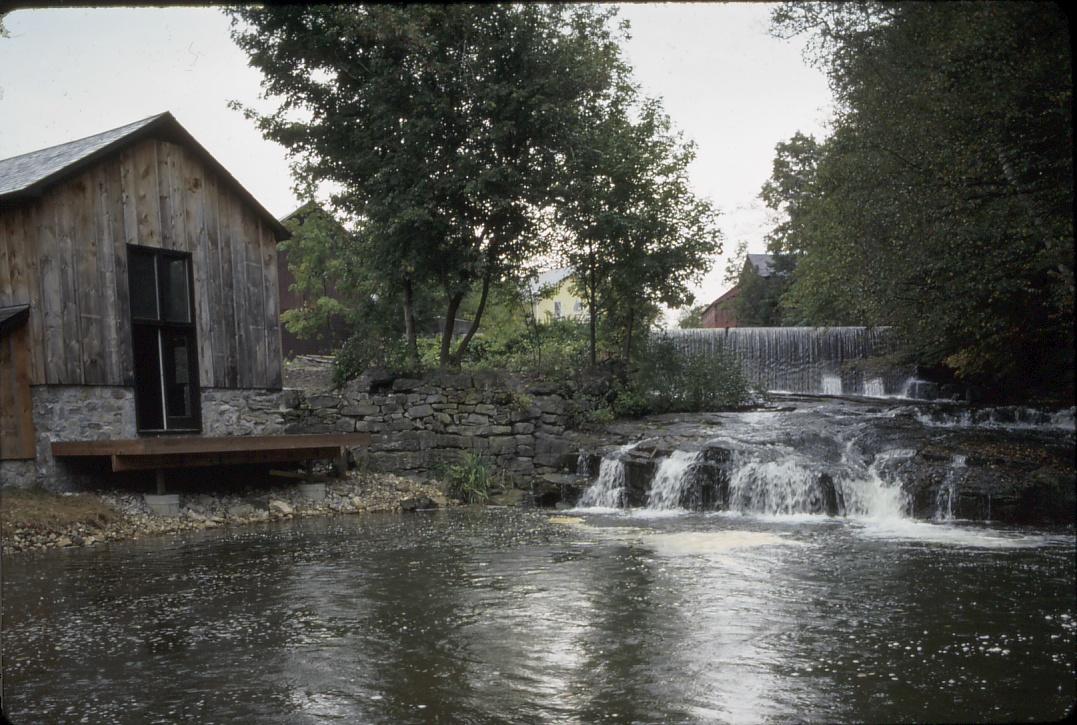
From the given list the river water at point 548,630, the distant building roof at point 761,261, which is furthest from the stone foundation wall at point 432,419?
the distant building roof at point 761,261

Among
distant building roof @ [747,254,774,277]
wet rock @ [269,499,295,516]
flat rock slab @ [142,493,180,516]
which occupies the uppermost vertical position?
distant building roof @ [747,254,774,277]

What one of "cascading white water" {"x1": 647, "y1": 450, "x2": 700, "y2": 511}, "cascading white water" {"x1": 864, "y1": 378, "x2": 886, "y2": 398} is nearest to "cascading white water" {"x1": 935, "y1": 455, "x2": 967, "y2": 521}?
"cascading white water" {"x1": 647, "y1": 450, "x2": 700, "y2": 511}

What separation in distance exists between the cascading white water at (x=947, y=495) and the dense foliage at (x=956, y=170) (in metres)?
2.04

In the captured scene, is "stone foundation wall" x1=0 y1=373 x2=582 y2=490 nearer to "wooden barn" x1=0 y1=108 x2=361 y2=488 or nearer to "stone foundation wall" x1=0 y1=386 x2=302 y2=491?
"stone foundation wall" x1=0 y1=386 x2=302 y2=491

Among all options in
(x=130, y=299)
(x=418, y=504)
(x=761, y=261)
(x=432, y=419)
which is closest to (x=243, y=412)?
(x=130, y=299)

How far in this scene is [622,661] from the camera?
496 cm

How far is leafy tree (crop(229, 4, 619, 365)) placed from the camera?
873 cm

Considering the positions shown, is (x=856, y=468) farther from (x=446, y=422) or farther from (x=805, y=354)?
(x=805, y=354)

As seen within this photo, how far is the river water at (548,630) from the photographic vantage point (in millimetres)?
4289

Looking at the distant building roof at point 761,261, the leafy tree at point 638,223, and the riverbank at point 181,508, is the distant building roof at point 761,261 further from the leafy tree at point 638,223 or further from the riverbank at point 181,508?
the riverbank at point 181,508

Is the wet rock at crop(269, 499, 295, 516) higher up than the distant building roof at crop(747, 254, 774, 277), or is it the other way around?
the distant building roof at crop(747, 254, 774, 277)

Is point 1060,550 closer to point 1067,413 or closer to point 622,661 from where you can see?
point 622,661

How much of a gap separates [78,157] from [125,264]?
5.10 ft

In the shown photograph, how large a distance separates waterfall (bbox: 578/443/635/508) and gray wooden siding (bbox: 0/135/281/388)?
18.3 feet
